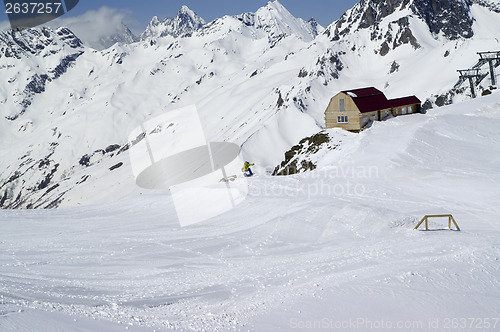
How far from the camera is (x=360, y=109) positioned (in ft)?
150

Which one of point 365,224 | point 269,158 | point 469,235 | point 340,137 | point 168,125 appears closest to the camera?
point 469,235

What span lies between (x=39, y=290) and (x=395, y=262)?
10.5 meters

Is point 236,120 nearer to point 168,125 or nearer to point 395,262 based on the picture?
point 168,125

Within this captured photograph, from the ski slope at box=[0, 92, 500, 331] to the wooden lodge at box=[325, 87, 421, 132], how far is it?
70.0 feet

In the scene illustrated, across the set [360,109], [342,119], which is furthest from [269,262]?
[342,119]

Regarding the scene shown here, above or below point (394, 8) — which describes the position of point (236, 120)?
below

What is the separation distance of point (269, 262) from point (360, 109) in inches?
1377

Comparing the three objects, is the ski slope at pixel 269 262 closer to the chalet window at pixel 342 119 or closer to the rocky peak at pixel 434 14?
the chalet window at pixel 342 119

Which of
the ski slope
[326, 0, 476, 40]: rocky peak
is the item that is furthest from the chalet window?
[326, 0, 476, 40]: rocky peak

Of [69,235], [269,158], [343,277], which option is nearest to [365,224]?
[343,277]

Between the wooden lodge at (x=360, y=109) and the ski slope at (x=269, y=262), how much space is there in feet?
70.0

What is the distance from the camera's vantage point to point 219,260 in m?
14.4

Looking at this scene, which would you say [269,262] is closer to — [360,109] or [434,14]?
[360,109]

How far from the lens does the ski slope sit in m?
10.1
